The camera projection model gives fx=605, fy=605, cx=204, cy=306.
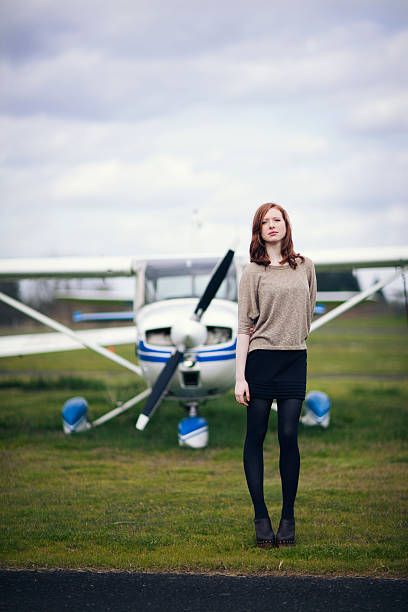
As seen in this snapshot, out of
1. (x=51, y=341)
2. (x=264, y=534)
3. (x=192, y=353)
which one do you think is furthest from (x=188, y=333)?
(x=51, y=341)

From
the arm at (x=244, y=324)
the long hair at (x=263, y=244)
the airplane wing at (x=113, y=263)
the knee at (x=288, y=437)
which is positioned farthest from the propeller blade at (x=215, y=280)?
the knee at (x=288, y=437)

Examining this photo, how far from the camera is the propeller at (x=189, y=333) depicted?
554cm

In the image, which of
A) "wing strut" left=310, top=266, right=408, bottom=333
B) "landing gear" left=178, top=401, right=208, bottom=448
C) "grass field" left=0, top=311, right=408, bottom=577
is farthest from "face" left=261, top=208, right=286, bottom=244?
"wing strut" left=310, top=266, right=408, bottom=333

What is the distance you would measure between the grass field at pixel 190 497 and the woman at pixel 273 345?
1.22 feet

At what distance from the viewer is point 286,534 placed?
3.14 m

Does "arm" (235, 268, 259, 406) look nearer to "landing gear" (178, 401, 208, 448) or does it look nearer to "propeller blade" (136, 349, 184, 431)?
"propeller blade" (136, 349, 184, 431)

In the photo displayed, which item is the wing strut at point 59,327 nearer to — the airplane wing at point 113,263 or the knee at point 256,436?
the airplane wing at point 113,263

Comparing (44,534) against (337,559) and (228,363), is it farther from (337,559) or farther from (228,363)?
(228,363)

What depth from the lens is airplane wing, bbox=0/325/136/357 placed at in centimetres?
866

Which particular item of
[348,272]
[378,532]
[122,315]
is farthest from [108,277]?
[378,532]

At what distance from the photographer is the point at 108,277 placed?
7.91m

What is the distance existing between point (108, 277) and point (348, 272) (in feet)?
10.8

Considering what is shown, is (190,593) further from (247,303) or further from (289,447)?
(247,303)

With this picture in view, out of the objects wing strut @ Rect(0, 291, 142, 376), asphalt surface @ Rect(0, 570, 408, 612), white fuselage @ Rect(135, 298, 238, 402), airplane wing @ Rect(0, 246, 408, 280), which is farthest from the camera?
airplane wing @ Rect(0, 246, 408, 280)
